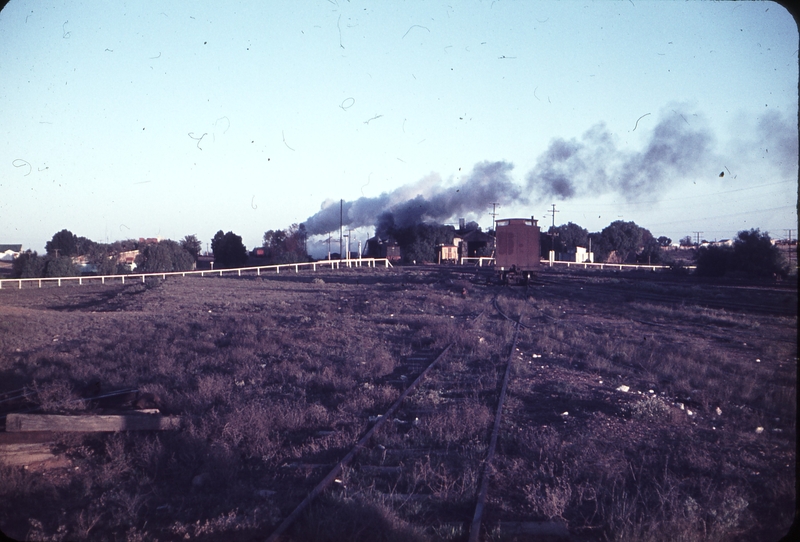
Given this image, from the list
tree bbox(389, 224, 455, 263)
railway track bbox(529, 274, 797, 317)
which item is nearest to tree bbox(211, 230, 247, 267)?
tree bbox(389, 224, 455, 263)

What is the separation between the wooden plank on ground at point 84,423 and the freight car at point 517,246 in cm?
2743

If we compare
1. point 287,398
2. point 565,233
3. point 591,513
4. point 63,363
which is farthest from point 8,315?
point 565,233

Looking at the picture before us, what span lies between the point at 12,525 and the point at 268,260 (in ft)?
239

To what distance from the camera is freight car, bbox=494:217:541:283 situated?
104ft

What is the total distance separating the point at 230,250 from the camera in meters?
70.4

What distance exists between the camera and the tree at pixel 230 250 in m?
70.5

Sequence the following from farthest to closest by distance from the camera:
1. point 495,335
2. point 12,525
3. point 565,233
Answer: point 565,233 → point 495,335 → point 12,525

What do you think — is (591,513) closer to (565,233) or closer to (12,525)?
(12,525)

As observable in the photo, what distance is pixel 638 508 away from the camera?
4324mm

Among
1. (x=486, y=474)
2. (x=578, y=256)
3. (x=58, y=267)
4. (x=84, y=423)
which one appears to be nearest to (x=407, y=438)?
(x=486, y=474)

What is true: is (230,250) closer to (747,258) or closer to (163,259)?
(163,259)

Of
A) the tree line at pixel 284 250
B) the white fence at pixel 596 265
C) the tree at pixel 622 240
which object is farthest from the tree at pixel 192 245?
the tree at pixel 622 240

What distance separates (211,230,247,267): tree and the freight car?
4735 centimetres

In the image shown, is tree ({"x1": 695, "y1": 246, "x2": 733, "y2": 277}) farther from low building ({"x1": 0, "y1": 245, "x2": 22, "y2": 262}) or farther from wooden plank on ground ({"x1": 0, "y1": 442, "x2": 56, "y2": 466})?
low building ({"x1": 0, "y1": 245, "x2": 22, "y2": 262})
